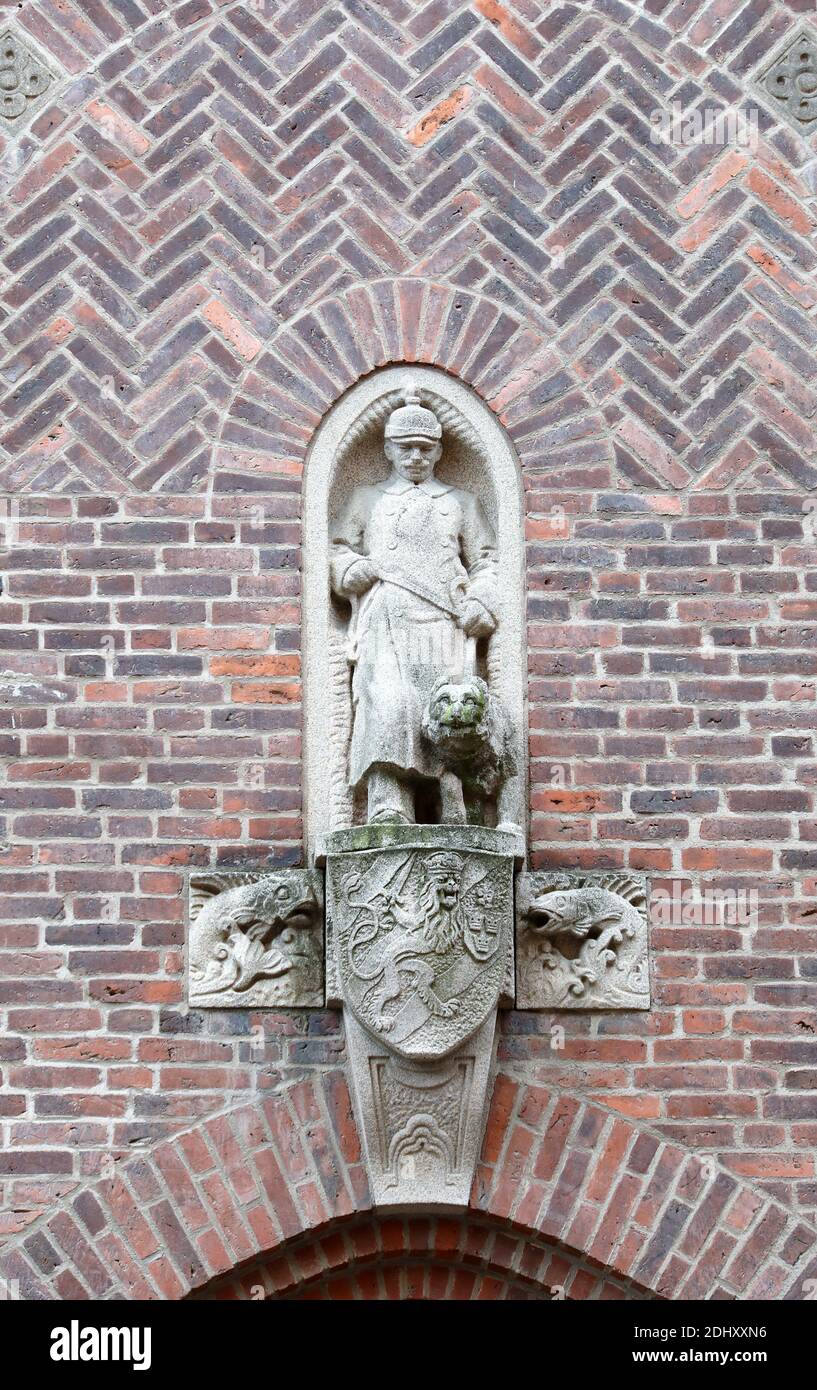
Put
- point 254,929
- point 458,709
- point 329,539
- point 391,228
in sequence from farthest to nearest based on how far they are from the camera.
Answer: point 391,228, point 329,539, point 254,929, point 458,709

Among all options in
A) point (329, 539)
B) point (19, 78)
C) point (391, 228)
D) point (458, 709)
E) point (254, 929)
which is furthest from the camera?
point (19, 78)

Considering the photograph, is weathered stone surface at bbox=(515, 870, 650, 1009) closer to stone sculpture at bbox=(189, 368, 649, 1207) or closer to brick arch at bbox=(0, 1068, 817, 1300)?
stone sculpture at bbox=(189, 368, 649, 1207)

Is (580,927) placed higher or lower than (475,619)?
lower

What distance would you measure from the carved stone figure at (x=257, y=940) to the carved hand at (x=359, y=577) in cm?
89

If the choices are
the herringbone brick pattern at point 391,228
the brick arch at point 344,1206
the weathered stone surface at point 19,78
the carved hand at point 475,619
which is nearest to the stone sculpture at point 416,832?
the carved hand at point 475,619

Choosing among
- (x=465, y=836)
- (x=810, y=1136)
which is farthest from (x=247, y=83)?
(x=810, y=1136)

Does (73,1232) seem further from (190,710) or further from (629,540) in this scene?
(629,540)

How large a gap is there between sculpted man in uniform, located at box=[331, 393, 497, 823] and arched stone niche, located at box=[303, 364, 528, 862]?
0.05 meters

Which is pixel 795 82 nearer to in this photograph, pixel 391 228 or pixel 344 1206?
pixel 391 228

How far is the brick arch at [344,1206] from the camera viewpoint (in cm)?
698

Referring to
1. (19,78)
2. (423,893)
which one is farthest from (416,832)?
(19,78)

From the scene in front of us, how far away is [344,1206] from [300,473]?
85.9 inches

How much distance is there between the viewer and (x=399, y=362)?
7.77 m

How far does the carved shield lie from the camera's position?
6988 millimetres
